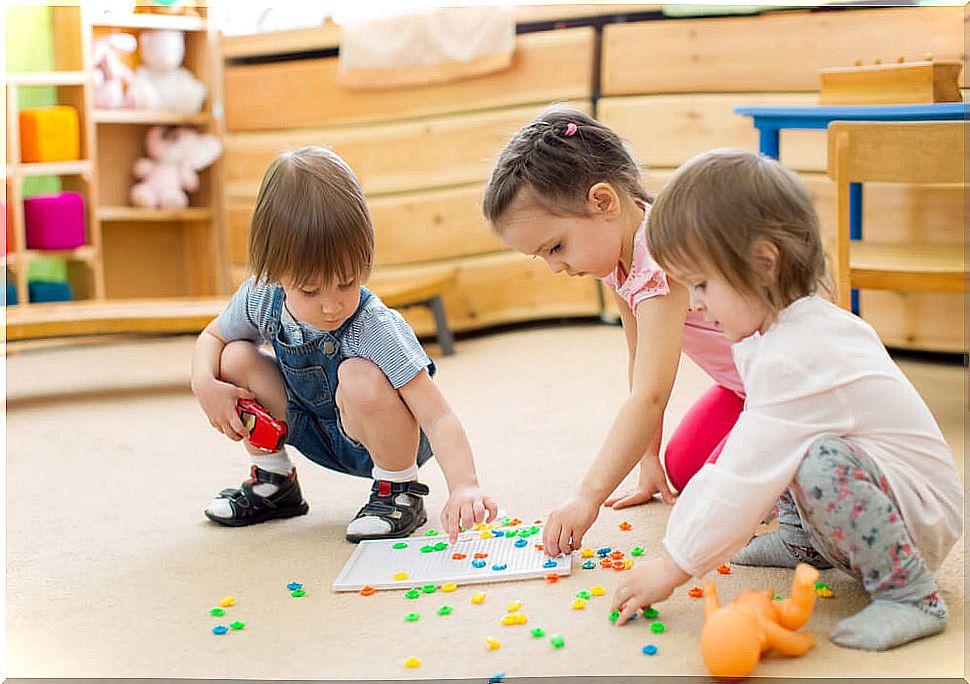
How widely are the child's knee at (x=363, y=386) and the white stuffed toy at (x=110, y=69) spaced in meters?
2.48

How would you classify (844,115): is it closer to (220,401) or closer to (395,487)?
(395,487)

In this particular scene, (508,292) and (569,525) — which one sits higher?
(508,292)

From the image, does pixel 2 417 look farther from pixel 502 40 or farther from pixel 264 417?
pixel 502 40

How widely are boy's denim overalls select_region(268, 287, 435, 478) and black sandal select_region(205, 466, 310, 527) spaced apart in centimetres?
7

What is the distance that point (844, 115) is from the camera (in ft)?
7.34

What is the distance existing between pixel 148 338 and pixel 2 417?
3.78 ft


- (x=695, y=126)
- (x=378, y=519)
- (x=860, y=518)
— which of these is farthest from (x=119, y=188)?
(x=860, y=518)

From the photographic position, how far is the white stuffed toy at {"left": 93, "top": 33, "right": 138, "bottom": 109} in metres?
3.58

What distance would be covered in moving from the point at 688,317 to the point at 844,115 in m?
0.90

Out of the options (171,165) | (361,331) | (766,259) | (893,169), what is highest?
(171,165)

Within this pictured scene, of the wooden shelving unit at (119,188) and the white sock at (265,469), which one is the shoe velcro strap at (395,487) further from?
the wooden shelving unit at (119,188)

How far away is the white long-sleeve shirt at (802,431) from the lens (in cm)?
110

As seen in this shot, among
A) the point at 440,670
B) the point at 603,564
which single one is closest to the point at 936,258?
the point at 603,564

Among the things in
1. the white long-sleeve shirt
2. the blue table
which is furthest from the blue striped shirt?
the blue table
